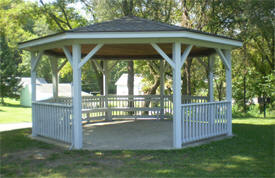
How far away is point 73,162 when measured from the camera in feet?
17.7

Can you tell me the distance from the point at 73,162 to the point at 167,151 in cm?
213

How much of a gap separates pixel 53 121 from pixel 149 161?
3227 mm

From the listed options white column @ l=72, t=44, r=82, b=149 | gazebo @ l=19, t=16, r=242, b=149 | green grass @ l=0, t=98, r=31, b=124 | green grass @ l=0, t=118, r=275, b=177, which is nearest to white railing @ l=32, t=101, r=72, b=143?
gazebo @ l=19, t=16, r=242, b=149

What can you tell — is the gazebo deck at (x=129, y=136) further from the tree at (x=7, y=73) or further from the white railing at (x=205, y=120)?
the tree at (x=7, y=73)

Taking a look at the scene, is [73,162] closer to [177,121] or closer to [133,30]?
[177,121]

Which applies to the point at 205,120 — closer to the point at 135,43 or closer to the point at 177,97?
the point at 177,97

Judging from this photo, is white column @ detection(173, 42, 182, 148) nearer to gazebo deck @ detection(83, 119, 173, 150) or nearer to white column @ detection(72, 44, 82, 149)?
gazebo deck @ detection(83, 119, 173, 150)

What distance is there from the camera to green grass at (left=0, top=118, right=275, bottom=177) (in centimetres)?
473

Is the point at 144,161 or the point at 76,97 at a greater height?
the point at 76,97

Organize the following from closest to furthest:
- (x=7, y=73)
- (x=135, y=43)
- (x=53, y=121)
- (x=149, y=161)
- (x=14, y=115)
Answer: (x=149, y=161), (x=135, y=43), (x=53, y=121), (x=14, y=115), (x=7, y=73)

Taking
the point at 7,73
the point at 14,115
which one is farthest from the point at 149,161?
the point at 7,73

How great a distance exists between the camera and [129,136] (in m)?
7.94

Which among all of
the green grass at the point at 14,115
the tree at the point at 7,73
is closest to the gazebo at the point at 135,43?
the green grass at the point at 14,115

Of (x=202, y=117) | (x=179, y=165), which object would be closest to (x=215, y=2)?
(x=202, y=117)
